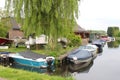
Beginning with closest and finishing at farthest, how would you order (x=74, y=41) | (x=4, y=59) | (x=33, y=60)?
(x=33, y=60) < (x=4, y=59) < (x=74, y=41)

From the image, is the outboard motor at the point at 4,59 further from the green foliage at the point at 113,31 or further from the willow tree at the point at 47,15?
the green foliage at the point at 113,31

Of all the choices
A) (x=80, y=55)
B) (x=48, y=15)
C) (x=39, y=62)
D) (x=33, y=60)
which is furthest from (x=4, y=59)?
(x=80, y=55)

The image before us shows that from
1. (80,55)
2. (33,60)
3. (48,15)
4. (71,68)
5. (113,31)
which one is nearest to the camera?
(33,60)

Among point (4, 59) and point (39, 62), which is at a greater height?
point (39, 62)

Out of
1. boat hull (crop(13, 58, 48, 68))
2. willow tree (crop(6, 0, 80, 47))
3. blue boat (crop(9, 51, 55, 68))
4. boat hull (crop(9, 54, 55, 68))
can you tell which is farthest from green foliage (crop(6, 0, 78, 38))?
boat hull (crop(9, 54, 55, 68))

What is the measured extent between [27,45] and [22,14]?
8.72 metres

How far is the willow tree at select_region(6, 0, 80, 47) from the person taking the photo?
3222 centimetres

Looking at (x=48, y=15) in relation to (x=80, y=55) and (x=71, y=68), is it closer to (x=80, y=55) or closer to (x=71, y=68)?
(x=80, y=55)

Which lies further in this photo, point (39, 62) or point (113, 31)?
point (113, 31)

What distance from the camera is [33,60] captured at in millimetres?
27203

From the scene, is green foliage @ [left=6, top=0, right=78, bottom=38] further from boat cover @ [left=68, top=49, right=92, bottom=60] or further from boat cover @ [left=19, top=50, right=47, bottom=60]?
boat cover @ [left=19, top=50, right=47, bottom=60]

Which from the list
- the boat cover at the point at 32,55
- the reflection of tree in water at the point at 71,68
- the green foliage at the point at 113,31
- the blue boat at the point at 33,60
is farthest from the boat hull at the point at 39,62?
the green foliage at the point at 113,31

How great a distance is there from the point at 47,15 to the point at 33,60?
23.8 ft

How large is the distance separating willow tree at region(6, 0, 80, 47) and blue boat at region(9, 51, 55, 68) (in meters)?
4.74
